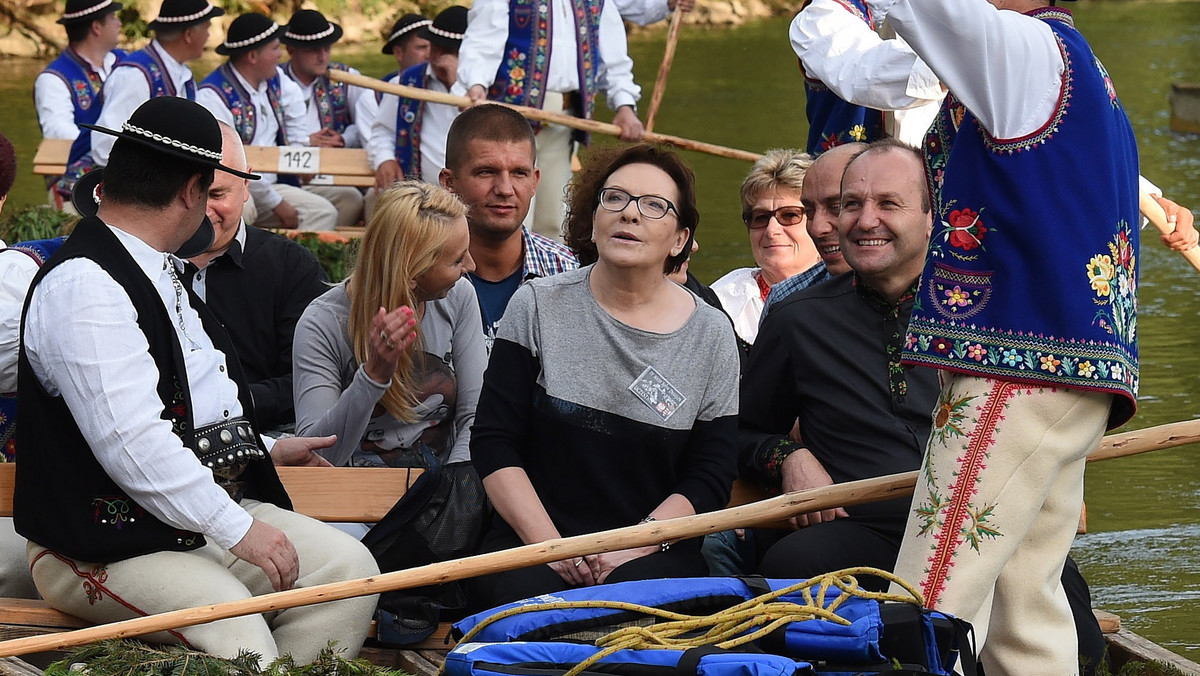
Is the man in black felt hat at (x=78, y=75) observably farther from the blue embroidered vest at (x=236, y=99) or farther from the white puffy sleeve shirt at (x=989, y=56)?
the white puffy sleeve shirt at (x=989, y=56)

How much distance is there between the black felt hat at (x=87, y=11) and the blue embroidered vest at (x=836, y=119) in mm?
5516

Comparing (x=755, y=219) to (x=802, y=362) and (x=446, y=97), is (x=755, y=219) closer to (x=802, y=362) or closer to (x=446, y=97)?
(x=802, y=362)

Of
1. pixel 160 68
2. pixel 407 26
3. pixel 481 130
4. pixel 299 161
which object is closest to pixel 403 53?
pixel 407 26

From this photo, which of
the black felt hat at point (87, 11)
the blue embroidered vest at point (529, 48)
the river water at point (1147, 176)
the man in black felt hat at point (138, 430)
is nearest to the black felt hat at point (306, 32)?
the black felt hat at point (87, 11)

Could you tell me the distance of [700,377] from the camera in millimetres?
3570

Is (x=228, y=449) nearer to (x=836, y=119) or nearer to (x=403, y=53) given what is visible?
(x=836, y=119)

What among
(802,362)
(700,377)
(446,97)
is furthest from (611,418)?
(446,97)

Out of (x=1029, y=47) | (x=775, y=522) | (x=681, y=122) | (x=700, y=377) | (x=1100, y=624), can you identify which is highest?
(x=1029, y=47)

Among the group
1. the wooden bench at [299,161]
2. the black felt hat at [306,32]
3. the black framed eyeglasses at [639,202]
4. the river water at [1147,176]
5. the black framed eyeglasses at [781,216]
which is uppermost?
the black framed eyeglasses at [639,202]

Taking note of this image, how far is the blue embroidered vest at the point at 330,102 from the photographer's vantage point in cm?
1027

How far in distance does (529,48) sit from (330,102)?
3465 millimetres

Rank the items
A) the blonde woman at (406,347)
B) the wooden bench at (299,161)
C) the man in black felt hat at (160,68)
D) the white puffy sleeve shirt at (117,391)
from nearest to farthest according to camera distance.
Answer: the white puffy sleeve shirt at (117,391) < the blonde woman at (406,347) < the wooden bench at (299,161) < the man in black felt hat at (160,68)

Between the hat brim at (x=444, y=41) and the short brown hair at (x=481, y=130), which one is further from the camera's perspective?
the hat brim at (x=444, y=41)

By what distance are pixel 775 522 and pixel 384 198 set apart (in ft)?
4.37
